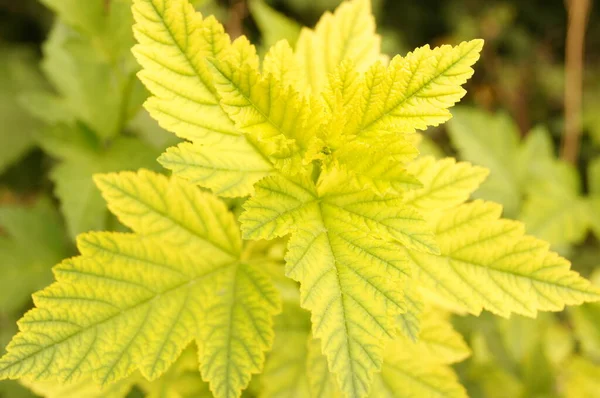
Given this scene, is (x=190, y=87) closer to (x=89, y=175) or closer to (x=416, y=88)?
(x=416, y=88)

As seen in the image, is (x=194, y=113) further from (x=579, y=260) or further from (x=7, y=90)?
(x=579, y=260)

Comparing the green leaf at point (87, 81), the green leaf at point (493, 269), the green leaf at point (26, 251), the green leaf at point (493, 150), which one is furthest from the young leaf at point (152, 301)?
the green leaf at point (493, 150)

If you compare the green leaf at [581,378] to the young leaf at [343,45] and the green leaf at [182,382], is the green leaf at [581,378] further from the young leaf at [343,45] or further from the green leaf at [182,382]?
the young leaf at [343,45]

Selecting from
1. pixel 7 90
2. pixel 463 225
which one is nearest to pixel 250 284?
pixel 463 225

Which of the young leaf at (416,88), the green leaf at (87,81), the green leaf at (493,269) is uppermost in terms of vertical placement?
the green leaf at (87,81)

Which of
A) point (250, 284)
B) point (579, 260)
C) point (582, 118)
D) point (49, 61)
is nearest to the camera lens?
point (250, 284)

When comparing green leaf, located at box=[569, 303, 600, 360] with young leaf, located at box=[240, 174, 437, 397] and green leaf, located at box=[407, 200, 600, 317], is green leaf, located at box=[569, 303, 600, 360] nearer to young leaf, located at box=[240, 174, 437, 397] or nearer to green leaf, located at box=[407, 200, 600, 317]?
green leaf, located at box=[407, 200, 600, 317]
